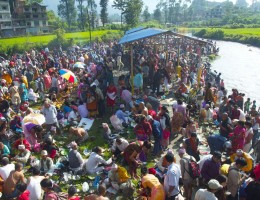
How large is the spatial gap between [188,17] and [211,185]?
12515 centimetres

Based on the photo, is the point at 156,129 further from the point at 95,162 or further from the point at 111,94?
the point at 111,94

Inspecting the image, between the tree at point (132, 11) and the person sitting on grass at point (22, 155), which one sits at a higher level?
the tree at point (132, 11)

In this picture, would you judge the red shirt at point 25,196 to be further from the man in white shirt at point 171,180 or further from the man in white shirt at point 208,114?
the man in white shirt at point 208,114

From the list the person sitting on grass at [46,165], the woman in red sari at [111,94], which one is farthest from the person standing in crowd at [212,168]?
the woman in red sari at [111,94]

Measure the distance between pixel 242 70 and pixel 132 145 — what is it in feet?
80.3

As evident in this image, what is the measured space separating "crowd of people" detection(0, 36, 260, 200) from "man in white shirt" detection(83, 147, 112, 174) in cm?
3

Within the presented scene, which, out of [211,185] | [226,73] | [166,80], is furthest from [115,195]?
[226,73]

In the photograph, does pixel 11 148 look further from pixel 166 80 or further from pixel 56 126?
pixel 166 80

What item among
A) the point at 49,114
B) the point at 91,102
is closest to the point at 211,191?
the point at 49,114

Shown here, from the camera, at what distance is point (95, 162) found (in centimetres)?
733

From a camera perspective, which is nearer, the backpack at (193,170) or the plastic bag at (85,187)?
the backpack at (193,170)

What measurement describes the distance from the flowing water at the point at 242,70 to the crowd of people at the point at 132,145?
7.94 m

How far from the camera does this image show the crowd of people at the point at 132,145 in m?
5.72

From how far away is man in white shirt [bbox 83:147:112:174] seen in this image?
725 centimetres
